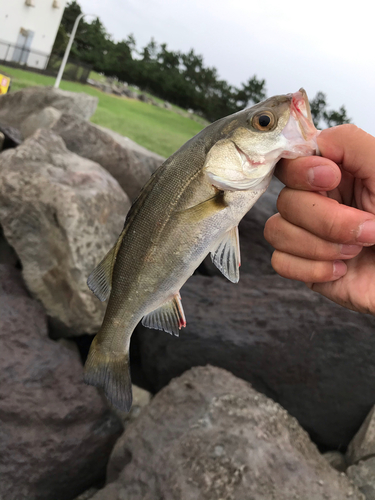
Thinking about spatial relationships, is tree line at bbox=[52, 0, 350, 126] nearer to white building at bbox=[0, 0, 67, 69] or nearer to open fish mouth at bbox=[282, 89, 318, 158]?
white building at bbox=[0, 0, 67, 69]

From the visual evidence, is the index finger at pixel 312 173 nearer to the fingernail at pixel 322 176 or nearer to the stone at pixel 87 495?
the fingernail at pixel 322 176

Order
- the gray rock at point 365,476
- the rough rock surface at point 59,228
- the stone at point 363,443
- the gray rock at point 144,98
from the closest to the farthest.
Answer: the gray rock at point 365,476, the stone at point 363,443, the rough rock surface at point 59,228, the gray rock at point 144,98

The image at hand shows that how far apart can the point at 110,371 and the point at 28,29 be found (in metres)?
30.0

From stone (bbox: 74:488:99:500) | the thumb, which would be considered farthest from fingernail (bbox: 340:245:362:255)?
stone (bbox: 74:488:99:500)

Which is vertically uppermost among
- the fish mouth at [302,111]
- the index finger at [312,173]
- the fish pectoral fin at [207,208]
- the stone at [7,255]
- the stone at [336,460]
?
the fish mouth at [302,111]

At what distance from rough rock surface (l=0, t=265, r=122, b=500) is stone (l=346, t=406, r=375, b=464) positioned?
183 cm

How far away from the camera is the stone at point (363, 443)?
308 centimetres

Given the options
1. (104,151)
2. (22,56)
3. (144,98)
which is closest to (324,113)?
Answer: (104,151)

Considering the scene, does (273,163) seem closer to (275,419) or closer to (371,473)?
(275,419)

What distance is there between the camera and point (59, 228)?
3.82 metres

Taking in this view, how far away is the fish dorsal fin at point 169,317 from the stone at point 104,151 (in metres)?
4.13

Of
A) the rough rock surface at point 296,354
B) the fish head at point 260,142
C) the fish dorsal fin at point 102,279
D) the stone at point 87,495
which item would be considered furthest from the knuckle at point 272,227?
the stone at point 87,495

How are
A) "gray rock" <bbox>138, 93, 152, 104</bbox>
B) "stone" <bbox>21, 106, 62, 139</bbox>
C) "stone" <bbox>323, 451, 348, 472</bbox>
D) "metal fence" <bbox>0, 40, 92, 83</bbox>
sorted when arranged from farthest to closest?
"gray rock" <bbox>138, 93, 152, 104</bbox> → "metal fence" <bbox>0, 40, 92, 83</bbox> → "stone" <bbox>21, 106, 62, 139</bbox> → "stone" <bbox>323, 451, 348, 472</bbox>

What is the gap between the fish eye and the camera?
4.50 ft
